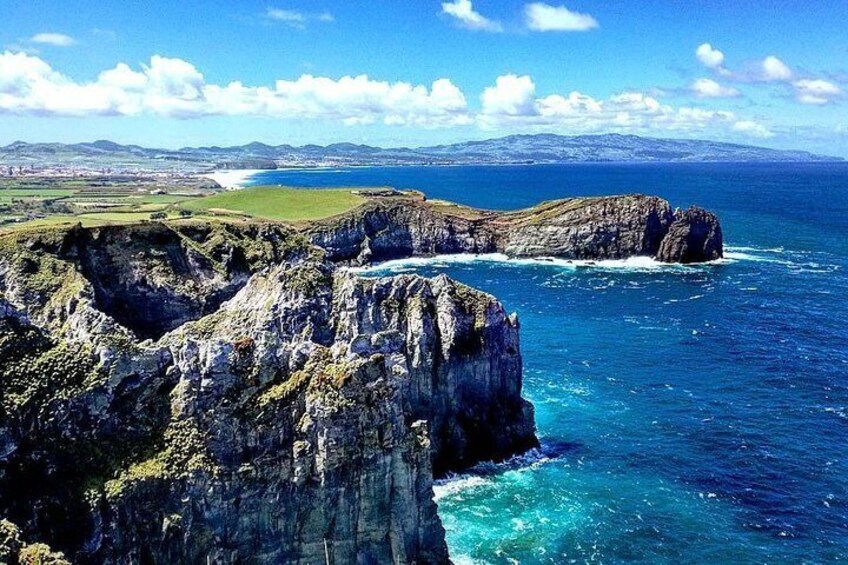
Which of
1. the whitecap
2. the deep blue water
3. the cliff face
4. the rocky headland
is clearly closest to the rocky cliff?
the whitecap

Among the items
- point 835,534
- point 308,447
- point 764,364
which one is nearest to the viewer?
point 308,447

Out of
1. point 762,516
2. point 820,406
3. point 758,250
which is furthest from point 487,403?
point 758,250

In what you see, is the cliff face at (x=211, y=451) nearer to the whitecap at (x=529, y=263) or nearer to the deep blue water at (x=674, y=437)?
the deep blue water at (x=674, y=437)

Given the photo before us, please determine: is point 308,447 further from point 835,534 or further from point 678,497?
point 835,534

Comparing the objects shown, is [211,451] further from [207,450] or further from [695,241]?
[695,241]

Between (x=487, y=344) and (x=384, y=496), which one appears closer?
(x=384, y=496)

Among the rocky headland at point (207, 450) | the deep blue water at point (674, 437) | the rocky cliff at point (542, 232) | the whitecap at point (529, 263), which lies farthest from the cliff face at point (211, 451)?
the rocky cliff at point (542, 232)
